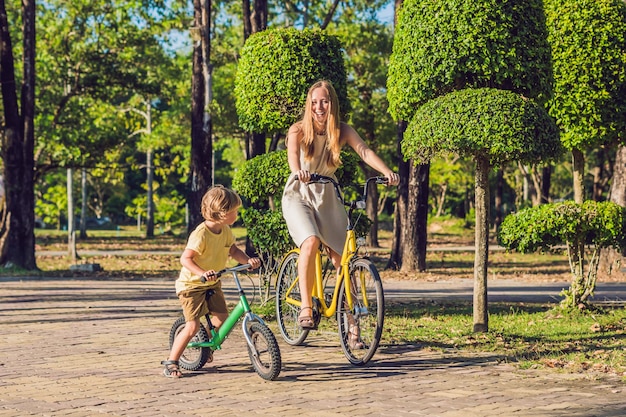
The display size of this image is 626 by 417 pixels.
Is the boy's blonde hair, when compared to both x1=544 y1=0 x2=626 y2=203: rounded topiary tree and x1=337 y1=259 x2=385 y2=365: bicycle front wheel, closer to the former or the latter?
x1=337 y1=259 x2=385 y2=365: bicycle front wheel

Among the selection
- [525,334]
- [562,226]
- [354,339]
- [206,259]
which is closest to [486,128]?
[525,334]

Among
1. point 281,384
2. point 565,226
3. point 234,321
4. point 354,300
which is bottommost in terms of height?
point 281,384

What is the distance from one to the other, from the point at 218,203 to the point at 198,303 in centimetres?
81

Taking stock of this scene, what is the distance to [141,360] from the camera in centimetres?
827

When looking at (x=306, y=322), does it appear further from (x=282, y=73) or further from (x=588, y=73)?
(x=588, y=73)

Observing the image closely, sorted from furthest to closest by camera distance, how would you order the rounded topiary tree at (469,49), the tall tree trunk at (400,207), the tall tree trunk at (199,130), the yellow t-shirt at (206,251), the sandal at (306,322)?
the tall tree trunk at (199,130) < the tall tree trunk at (400,207) < the rounded topiary tree at (469,49) < the sandal at (306,322) < the yellow t-shirt at (206,251)

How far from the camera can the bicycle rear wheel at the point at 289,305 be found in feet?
28.7

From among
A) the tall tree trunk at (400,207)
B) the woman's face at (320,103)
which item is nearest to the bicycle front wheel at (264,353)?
the woman's face at (320,103)

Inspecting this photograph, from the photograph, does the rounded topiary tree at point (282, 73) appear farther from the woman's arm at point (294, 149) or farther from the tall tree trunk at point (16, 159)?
the tall tree trunk at point (16, 159)

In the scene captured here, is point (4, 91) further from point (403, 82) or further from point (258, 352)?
point (258, 352)

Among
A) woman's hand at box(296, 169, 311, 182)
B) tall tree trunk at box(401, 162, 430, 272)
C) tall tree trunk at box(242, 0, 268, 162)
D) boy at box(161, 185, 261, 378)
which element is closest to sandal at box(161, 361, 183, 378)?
boy at box(161, 185, 261, 378)

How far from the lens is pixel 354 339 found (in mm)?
7766

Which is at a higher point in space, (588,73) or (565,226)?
(588,73)

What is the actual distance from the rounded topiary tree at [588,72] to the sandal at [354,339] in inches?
227
